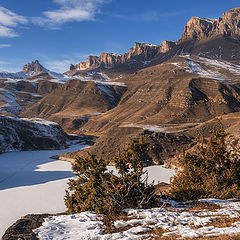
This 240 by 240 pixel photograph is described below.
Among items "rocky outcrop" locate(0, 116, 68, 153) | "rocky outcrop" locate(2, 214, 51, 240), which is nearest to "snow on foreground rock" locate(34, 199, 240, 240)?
"rocky outcrop" locate(2, 214, 51, 240)

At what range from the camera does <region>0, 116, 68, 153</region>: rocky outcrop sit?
65.5 metres

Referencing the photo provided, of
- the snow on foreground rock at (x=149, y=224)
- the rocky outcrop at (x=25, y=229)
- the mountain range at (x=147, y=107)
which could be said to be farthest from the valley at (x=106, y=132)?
the rocky outcrop at (x=25, y=229)

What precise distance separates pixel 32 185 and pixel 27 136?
4329 centimetres

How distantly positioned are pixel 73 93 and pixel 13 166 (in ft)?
391

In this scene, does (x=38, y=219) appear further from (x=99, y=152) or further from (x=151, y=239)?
(x=99, y=152)

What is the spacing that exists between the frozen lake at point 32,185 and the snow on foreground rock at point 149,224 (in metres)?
11.1

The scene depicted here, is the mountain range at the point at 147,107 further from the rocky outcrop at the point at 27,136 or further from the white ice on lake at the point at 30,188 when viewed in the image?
the rocky outcrop at the point at 27,136

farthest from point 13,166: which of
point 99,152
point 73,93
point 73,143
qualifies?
point 73,93

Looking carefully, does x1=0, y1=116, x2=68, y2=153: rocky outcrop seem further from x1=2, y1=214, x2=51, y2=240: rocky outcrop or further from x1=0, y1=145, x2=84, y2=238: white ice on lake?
x1=2, y1=214, x2=51, y2=240: rocky outcrop

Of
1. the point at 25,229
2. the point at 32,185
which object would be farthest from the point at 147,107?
the point at 25,229

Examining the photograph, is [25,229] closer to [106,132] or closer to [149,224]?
[149,224]

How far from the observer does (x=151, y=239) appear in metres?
7.33

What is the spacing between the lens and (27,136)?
71188 millimetres

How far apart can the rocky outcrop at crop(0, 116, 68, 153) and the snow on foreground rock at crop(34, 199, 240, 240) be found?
5884 cm
